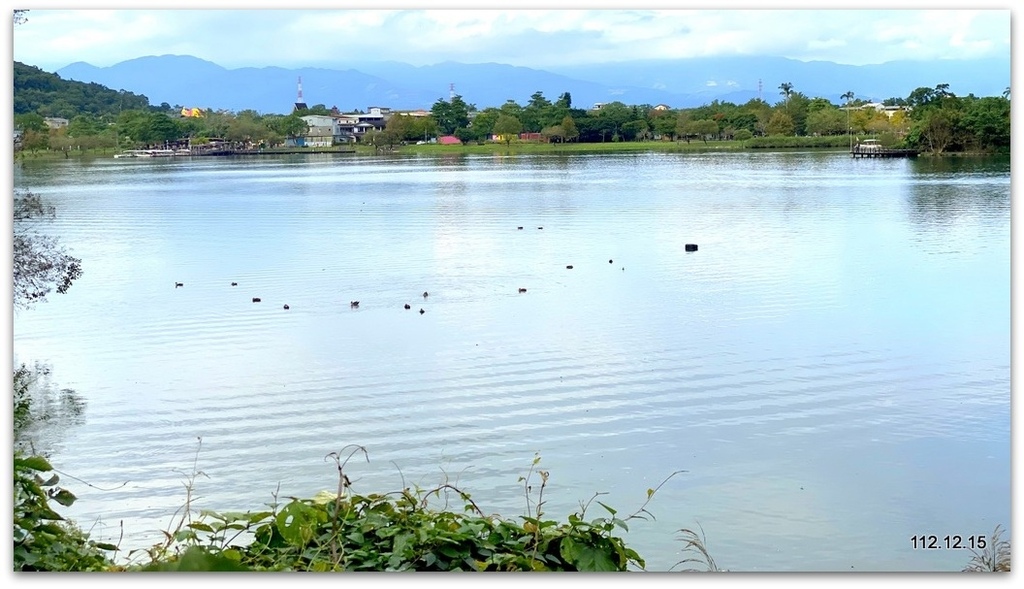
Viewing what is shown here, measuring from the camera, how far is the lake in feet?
16.1

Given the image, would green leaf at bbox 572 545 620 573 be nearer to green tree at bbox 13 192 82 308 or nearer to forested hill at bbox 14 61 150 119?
forested hill at bbox 14 61 150 119

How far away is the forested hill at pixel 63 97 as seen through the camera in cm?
500

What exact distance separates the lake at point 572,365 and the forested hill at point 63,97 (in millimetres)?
521

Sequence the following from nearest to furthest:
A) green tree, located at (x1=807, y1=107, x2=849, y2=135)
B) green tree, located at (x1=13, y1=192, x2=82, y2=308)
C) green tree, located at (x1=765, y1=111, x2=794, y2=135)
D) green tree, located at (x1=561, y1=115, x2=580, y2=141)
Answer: green tree, located at (x1=13, y1=192, x2=82, y2=308) → green tree, located at (x1=807, y1=107, x2=849, y2=135) → green tree, located at (x1=765, y1=111, x2=794, y2=135) → green tree, located at (x1=561, y1=115, x2=580, y2=141)

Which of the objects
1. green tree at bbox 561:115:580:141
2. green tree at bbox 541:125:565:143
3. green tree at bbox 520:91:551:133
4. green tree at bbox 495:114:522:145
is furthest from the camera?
green tree at bbox 541:125:565:143

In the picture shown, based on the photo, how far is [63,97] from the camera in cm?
Result: 548

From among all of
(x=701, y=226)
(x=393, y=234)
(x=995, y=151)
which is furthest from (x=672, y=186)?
(x=995, y=151)

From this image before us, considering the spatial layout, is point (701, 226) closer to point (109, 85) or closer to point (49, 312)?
point (49, 312)

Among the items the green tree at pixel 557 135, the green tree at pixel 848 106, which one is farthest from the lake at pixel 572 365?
the green tree at pixel 557 135

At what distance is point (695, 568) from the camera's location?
425 cm

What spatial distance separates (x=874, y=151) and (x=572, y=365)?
8.32 metres

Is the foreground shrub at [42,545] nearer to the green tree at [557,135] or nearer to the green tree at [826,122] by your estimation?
the green tree at [826,122]

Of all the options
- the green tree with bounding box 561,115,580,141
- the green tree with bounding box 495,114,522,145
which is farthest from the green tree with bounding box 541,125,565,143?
the green tree with bounding box 495,114,522,145

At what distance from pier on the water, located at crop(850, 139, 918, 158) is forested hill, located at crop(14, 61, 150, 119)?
28.4 ft
